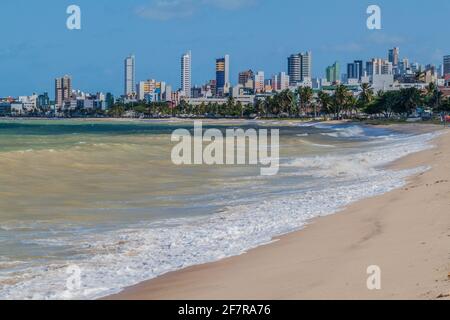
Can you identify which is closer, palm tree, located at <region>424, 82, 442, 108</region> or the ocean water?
the ocean water

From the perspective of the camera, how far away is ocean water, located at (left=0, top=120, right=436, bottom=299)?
8992mm

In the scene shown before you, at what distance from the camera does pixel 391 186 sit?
17578 mm

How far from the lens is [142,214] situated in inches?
568

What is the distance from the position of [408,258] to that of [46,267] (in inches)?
191

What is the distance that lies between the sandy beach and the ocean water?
0.52 meters

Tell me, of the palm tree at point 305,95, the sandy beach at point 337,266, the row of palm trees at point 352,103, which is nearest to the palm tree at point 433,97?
the row of palm trees at point 352,103

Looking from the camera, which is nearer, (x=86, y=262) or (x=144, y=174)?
(x=86, y=262)

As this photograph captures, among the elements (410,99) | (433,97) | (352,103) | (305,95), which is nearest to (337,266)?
(410,99)

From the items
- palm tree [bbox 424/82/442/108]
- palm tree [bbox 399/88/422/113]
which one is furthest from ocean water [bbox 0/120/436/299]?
palm tree [bbox 424/82/442/108]

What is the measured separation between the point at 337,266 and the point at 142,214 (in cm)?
702

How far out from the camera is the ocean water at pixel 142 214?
8.99 meters

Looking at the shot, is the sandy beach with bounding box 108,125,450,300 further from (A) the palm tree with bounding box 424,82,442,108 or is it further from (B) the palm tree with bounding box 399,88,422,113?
(A) the palm tree with bounding box 424,82,442,108
